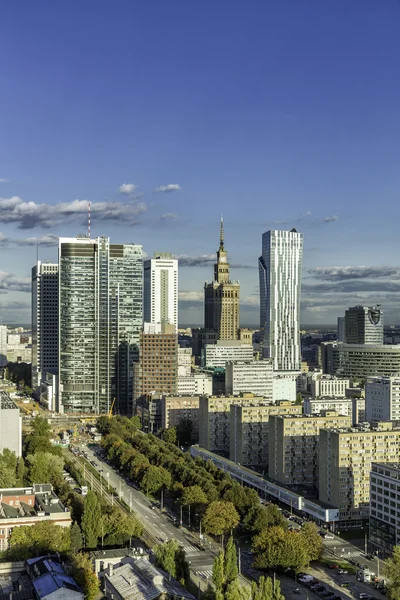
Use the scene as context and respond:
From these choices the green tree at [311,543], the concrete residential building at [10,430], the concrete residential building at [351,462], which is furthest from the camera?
the concrete residential building at [10,430]

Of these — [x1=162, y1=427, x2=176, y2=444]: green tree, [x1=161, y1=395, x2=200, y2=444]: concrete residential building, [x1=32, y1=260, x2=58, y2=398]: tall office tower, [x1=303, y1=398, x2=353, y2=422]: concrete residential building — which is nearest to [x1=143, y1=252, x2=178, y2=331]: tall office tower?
[x1=32, y1=260, x2=58, y2=398]: tall office tower

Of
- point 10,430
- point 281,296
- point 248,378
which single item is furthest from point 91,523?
point 281,296

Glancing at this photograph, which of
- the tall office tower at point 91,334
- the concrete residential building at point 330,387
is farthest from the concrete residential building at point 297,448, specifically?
the tall office tower at point 91,334

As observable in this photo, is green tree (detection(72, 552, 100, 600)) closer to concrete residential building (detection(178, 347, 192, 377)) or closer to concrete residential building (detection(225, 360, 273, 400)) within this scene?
concrete residential building (detection(225, 360, 273, 400))

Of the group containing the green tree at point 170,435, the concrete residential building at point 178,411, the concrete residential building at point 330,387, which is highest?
the concrete residential building at point 330,387

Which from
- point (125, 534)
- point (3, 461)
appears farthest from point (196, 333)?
point (125, 534)

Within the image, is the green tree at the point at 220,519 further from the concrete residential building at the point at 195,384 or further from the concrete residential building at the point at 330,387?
the concrete residential building at the point at 330,387

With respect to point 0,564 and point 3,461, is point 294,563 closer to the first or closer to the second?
point 0,564
